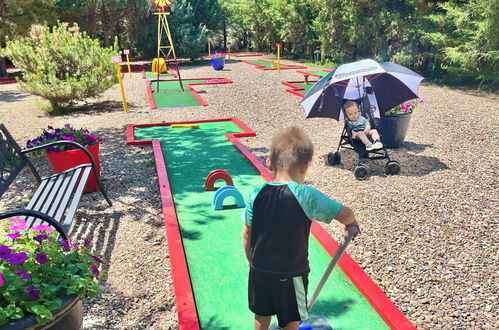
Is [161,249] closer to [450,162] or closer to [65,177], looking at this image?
[65,177]

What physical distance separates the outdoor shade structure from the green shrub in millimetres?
6823

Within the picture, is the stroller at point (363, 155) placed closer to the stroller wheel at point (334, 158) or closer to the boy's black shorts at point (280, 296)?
the stroller wheel at point (334, 158)

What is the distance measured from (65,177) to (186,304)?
2401mm

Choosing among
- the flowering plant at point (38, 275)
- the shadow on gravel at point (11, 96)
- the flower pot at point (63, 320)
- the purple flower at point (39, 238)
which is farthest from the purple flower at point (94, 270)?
the shadow on gravel at point (11, 96)

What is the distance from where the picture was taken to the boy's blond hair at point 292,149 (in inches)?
80.4

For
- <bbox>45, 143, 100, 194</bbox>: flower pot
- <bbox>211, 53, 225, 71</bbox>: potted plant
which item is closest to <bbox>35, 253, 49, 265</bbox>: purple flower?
<bbox>45, 143, 100, 194</bbox>: flower pot

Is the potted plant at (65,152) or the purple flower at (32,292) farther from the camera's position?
the potted plant at (65,152)

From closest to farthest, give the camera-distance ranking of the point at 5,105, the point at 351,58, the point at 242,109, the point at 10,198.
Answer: the point at 10,198, the point at 242,109, the point at 5,105, the point at 351,58

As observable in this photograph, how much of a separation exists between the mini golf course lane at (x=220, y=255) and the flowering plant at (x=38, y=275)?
101cm

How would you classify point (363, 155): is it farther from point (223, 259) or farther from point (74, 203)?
point (74, 203)

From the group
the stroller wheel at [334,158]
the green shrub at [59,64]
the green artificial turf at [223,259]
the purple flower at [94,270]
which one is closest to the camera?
the purple flower at [94,270]

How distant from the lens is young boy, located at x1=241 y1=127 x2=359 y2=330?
2033 millimetres

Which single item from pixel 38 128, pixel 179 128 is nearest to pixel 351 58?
pixel 179 128

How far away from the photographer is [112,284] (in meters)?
3.55
